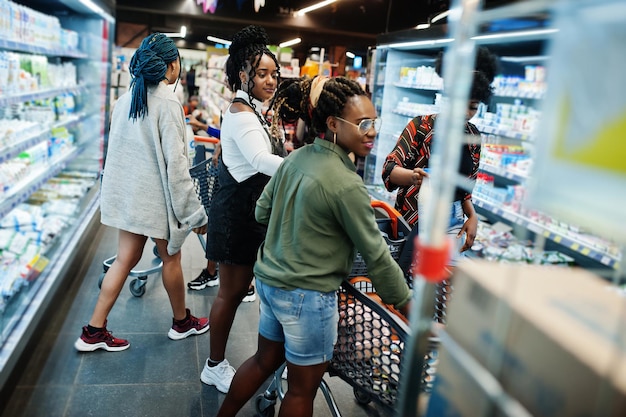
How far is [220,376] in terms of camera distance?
2568mm

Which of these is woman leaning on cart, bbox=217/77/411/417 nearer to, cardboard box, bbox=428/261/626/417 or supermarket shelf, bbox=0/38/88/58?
cardboard box, bbox=428/261/626/417

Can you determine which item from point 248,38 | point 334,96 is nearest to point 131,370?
point 248,38

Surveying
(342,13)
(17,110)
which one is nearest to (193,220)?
(17,110)

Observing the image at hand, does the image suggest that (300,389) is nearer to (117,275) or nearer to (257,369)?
(257,369)

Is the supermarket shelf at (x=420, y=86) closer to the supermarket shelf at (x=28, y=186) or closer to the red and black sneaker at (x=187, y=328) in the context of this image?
the red and black sneaker at (x=187, y=328)

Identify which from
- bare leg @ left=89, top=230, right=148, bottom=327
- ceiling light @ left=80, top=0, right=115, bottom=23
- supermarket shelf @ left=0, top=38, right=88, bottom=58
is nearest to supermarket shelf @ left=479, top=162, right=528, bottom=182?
bare leg @ left=89, top=230, right=148, bottom=327

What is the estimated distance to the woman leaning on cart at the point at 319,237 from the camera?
1.57m

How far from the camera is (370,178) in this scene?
20.0ft

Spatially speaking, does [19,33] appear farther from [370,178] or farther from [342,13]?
[342,13]

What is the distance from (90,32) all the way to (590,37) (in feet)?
18.7

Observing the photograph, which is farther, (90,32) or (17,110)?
(90,32)

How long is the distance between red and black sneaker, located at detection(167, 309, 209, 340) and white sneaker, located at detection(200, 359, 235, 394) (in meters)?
0.52

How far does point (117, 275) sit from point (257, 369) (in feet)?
4.20

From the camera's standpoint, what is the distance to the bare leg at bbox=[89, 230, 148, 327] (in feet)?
9.32
